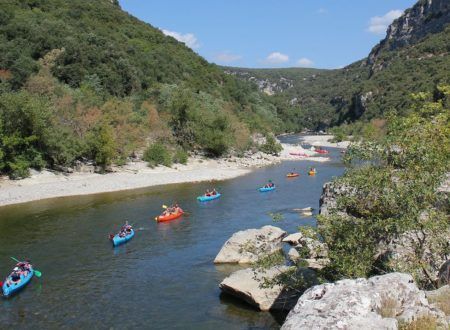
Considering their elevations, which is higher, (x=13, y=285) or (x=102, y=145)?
(x=102, y=145)

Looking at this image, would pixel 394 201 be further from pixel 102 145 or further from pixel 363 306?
pixel 102 145

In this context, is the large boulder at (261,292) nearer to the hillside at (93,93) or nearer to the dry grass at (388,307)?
the dry grass at (388,307)

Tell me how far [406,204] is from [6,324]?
46.8 feet

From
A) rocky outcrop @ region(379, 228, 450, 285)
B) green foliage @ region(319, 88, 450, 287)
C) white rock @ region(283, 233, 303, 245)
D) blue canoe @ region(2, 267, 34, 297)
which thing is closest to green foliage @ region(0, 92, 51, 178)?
blue canoe @ region(2, 267, 34, 297)

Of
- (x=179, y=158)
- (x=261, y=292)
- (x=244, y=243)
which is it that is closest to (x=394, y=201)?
(x=261, y=292)

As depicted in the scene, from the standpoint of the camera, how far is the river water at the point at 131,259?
17.4 metres

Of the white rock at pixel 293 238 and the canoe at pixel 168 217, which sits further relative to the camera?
the canoe at pixel 168 217

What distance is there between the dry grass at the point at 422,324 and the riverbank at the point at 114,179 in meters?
36.5

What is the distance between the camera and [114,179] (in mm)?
50125

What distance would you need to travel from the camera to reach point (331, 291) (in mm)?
9109

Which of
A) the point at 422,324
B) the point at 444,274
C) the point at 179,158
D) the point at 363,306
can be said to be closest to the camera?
the point at 422,324

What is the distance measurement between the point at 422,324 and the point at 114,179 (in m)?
44.6

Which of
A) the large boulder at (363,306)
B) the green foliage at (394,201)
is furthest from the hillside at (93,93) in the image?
the large boulder at (363,306)

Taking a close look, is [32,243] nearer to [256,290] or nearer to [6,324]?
[6,324]
